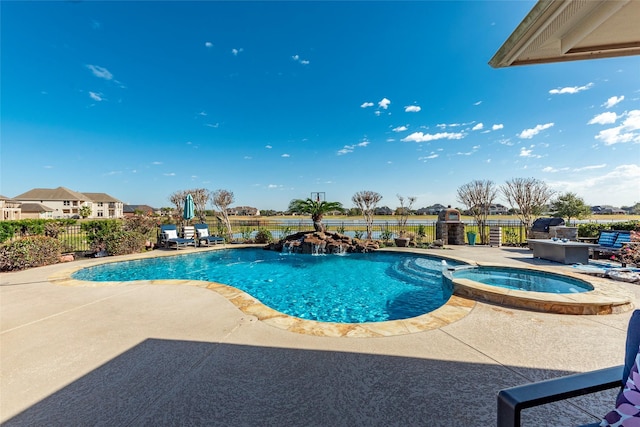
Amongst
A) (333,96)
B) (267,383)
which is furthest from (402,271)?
(333,96)

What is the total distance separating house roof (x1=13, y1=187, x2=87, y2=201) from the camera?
5634cm

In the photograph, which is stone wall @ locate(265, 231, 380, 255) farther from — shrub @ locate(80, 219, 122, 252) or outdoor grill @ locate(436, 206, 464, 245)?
shrub @ locate(80, 219, 122, 252)

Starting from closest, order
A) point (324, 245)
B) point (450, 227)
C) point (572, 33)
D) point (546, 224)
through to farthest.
Answer: point (572, 33) → point (546, 224) → point (324, 245) → point (450, 227)

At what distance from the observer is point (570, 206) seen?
27.2m

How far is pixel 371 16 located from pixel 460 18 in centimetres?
332

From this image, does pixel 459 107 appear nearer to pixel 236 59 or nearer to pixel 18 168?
pixel 236 59

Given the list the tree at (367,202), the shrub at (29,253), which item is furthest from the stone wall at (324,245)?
the shrub at (29,253)

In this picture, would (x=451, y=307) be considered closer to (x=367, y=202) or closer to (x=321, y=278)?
(x=321, y=278)

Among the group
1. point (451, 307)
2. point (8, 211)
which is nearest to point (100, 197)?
point (8, 211)

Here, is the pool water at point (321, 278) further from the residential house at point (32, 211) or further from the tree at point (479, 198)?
the residential house at point (32, 211)

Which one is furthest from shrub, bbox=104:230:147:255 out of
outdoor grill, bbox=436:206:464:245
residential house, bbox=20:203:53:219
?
residential house, bbox=20:203:53:219

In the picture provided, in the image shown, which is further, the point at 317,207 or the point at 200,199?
the point at 200,199

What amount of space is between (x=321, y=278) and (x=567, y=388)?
6570 millimetres

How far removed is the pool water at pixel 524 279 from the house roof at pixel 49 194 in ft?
266
